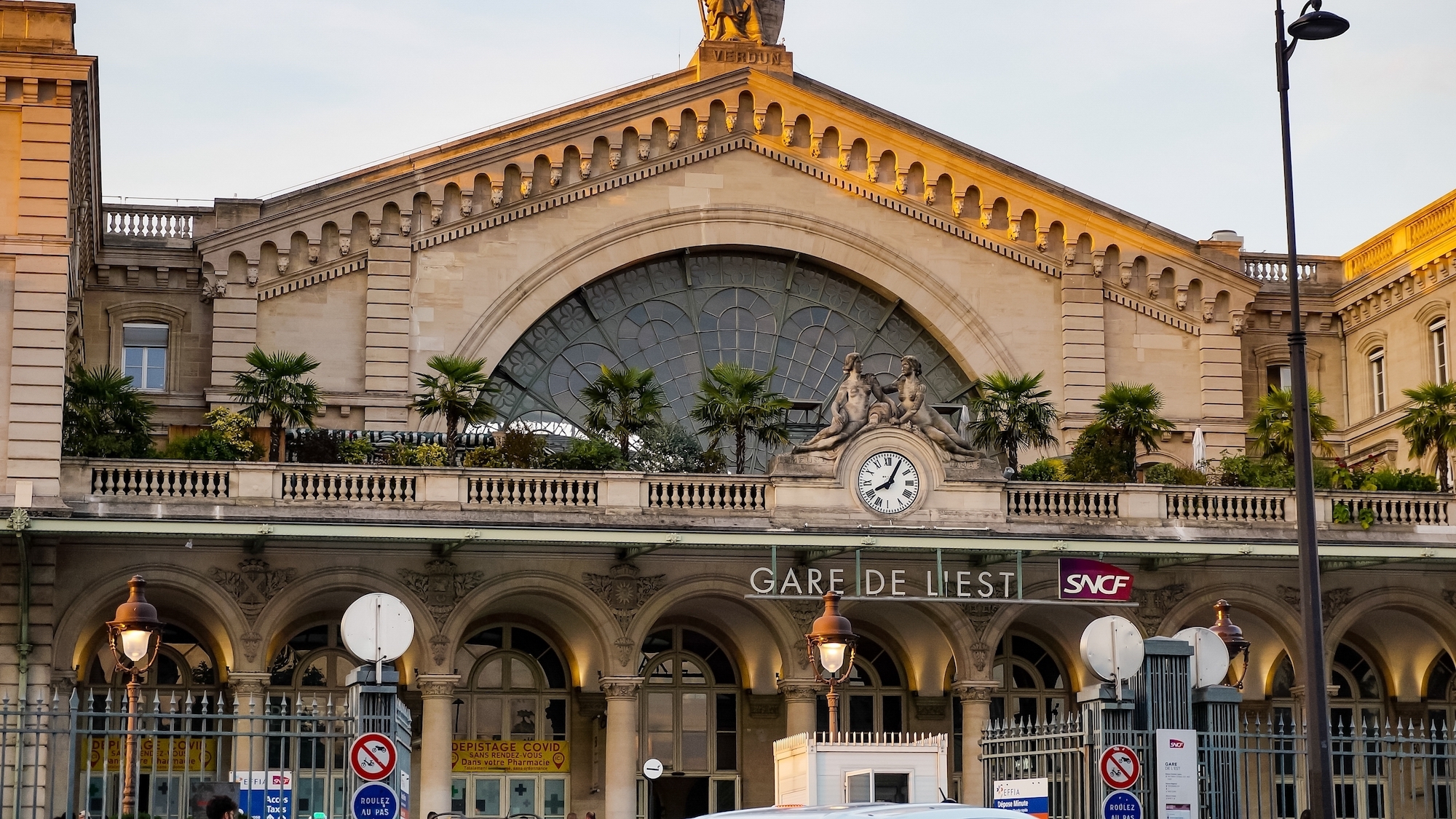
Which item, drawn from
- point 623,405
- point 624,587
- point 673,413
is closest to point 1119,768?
point 624,587

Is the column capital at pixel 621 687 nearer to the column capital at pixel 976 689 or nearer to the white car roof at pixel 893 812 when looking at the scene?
the column capital at pixel 976 689

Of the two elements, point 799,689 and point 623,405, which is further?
point 623,405

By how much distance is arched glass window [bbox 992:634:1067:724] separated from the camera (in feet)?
144

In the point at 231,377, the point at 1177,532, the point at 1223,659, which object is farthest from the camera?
the point at 231,377

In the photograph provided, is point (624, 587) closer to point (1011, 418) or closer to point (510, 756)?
point (510, 756)

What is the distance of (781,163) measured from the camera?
4653cm

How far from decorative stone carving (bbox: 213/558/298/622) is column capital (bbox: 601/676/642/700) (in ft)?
20.1

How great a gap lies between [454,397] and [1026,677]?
13.7 meters

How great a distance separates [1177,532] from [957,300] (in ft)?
28.9

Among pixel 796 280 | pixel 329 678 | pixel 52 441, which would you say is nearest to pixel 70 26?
pixel 52 441

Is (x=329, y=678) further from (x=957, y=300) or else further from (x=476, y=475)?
(x=957, y=300)

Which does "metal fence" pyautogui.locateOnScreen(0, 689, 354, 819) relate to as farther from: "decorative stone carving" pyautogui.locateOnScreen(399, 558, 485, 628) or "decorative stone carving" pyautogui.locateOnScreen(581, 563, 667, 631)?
"decorative stone carving" pyautogui.locateOnScreen(581, 563, 667, 631)

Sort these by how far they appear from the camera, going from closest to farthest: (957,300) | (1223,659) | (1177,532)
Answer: (1223,659), (1177,532), (957,300)

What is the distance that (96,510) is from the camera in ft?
119
